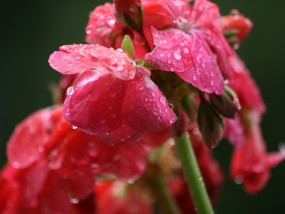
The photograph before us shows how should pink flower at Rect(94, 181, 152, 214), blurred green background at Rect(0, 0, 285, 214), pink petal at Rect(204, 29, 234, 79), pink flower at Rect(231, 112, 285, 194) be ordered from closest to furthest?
1. pink petal at Rect(204, 29, 234, 79)
2. pink flower at Rect(231, 112, 285, 194)
3. pink flower at Rect(94, 181, 152, 214)
4. blurred green background at Rect(0, 0, 285, 214)

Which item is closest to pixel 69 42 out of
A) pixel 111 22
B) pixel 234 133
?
pixel 234 133

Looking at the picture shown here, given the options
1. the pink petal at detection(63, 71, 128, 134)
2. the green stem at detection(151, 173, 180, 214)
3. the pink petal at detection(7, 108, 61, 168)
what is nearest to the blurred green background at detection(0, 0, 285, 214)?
the green stem at detection(151, 173, 180, 214)

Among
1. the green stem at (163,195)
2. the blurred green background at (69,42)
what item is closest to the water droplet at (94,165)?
the green stem at (163,195)

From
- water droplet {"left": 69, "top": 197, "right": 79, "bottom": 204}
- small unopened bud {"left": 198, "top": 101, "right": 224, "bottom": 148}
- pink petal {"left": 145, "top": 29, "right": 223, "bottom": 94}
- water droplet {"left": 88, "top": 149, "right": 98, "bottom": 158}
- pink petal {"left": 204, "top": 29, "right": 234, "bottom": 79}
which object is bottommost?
water droplet {"left": 69, "top": 197, "right": 79, "bottom": 204}

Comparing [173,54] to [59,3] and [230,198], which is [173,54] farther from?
[59,3]

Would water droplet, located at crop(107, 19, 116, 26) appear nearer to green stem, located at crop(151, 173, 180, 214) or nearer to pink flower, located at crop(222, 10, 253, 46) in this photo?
pink flower, located at crop(222, 10, 253, 46)
